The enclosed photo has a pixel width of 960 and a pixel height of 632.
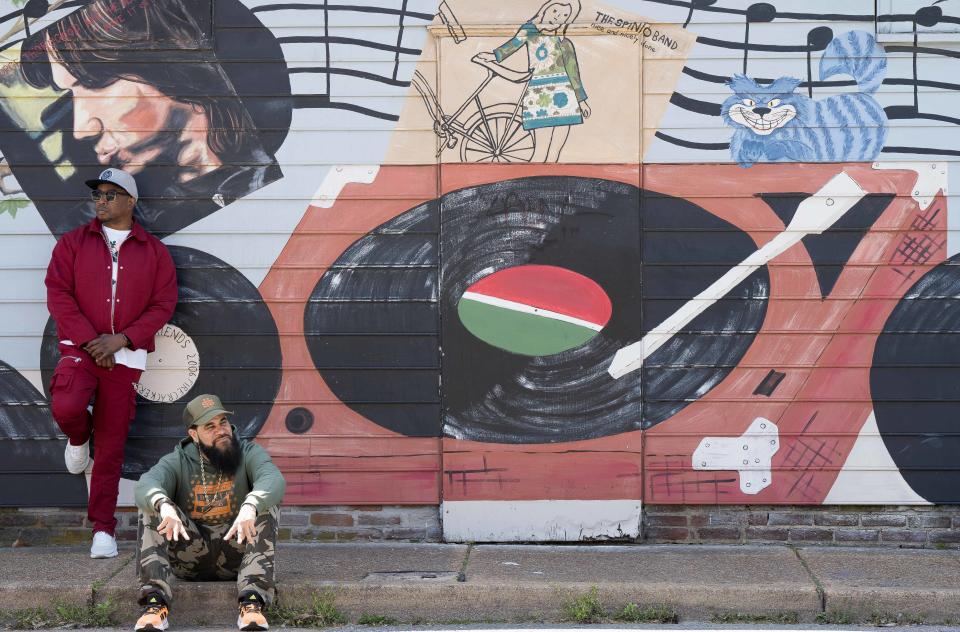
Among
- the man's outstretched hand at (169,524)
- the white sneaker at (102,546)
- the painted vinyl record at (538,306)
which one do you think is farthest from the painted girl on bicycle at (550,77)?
the white sneaker at (102,546)

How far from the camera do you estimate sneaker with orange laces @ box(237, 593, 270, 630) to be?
525 cm

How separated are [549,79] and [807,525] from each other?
3.05m

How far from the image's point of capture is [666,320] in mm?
6574

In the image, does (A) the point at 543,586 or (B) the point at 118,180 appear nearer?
(A) the point at 543,586

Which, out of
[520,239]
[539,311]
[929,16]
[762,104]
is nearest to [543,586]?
[539,311]

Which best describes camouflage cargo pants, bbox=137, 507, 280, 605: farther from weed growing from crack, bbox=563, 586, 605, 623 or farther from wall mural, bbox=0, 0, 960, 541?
weed growing from crack, bbox=563, 586, 605, 623

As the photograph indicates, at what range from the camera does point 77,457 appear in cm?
645

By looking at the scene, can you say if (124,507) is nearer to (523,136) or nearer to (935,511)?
(523,136)

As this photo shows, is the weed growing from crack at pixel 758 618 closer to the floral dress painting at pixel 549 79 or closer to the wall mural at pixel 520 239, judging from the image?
the wall mural at pixel 520 239

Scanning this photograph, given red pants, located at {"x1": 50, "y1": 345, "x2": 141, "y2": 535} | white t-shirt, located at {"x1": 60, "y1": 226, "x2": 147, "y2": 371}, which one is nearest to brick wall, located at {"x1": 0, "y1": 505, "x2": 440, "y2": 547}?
red pants, located at {"x1": 50, "y1": 345, "x2": 141, "y2": 535}

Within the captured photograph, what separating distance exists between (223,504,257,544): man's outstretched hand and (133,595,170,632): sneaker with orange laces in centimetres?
44

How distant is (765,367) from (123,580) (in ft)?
12.4

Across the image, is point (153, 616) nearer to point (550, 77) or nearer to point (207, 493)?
point (207, 493)

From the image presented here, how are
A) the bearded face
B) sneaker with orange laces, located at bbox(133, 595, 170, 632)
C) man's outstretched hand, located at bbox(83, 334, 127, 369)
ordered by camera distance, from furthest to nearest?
man's outstretched hand, located at bbox(83, 334, 127, 369), the bearded face, sneaker with orange laces, located at bbox(133, 595, 170, 632)
